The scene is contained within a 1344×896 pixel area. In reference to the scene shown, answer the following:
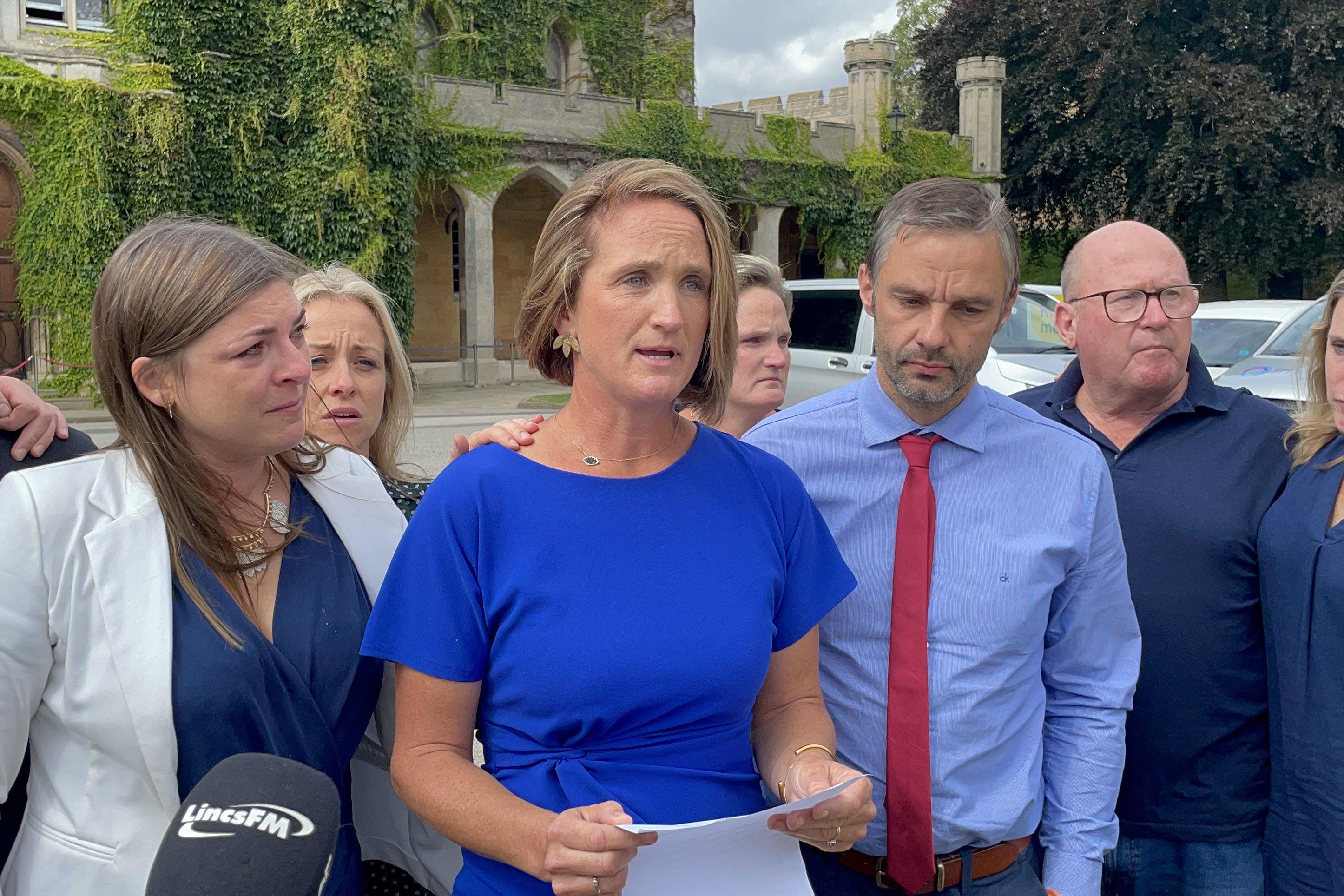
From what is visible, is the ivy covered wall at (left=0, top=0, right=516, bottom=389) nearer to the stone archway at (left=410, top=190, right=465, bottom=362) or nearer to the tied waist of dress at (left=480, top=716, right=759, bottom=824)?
the stone archway at (left=410, top=190, right=465, bottom=362)

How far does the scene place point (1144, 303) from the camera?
8.87 ft

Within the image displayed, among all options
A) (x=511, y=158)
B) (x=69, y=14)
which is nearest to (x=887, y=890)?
(x=69, y=14)

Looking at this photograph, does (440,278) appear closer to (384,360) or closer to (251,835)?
(384,360)

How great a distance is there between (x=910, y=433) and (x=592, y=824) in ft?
3.57

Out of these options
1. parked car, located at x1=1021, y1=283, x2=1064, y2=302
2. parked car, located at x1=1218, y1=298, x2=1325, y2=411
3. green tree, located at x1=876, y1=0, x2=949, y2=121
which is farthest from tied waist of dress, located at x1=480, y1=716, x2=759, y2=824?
green tree, located at x1=876, y1=0, x2=949, y2=121

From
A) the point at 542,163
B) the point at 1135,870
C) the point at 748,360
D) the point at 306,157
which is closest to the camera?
the point at 1135,870

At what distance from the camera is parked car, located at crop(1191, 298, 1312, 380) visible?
987 cm

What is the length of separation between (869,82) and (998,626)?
78.5ft

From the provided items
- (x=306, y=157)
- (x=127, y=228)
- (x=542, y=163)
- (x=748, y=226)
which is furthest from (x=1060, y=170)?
(x=127, y=228)

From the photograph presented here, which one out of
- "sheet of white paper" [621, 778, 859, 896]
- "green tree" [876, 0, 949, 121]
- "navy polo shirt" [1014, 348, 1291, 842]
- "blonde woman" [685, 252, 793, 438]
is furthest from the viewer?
"green tree" [876, 0, 949, 121]

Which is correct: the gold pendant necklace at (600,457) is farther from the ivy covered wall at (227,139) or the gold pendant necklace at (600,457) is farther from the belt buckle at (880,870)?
the ivy covered wall at (227,139)

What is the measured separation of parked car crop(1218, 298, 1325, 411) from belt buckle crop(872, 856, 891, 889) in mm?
5272

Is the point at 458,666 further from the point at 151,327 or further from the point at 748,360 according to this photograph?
the point at 748,360

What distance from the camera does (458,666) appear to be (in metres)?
1.69
